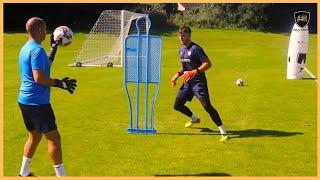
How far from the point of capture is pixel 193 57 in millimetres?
10344

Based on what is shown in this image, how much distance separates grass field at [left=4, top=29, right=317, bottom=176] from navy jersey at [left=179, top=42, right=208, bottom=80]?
1476mm

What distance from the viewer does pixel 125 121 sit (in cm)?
1224

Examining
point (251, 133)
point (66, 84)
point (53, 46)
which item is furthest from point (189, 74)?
point (66, 84)

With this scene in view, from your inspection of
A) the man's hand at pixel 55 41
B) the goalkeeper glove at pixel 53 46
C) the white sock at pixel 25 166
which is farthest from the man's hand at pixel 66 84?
the white sock at pixel 25 166

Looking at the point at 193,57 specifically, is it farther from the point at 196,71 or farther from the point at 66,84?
the point at 66,84

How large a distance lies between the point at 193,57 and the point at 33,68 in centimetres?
429

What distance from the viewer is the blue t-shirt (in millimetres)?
6812

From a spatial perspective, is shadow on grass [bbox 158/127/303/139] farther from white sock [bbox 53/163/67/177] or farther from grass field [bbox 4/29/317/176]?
white sock [bbox 53/163/67/177]

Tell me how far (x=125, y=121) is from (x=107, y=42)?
2021cm

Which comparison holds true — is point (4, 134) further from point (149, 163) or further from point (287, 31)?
point (287, 31)

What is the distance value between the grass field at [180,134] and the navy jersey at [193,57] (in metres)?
1.48

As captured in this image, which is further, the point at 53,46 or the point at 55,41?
the point at 55,41

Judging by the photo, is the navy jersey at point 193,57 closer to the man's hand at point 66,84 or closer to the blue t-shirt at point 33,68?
the man's hand at point 66,84

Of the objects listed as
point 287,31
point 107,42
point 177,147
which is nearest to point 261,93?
point 177,147
